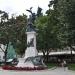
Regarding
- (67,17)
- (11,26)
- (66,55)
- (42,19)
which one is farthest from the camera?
(66,55)

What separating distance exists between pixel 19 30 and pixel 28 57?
24.4 m

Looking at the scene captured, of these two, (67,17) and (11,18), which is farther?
(11,18)

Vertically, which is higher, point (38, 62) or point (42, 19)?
point (42, 19)

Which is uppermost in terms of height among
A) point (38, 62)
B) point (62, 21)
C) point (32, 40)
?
point (62, 21)

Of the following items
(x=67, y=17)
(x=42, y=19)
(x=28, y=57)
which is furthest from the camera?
(x=42, y=19)

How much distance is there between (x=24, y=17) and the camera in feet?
242

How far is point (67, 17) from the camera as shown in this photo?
4566 cm

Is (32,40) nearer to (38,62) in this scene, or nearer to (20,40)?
(38,62)

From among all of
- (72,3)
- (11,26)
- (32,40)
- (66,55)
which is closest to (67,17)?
(72,3)

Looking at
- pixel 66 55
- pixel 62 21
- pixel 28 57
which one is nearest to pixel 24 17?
pixel 66 55

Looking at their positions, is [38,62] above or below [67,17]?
below

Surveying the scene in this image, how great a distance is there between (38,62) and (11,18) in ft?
81.8

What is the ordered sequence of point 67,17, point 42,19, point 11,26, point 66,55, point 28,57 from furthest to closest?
point 66,55, point 42,19, point 11,26, point 67,17, point 28,57

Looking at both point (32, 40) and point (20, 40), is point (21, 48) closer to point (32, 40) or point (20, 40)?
point (20, 40)
